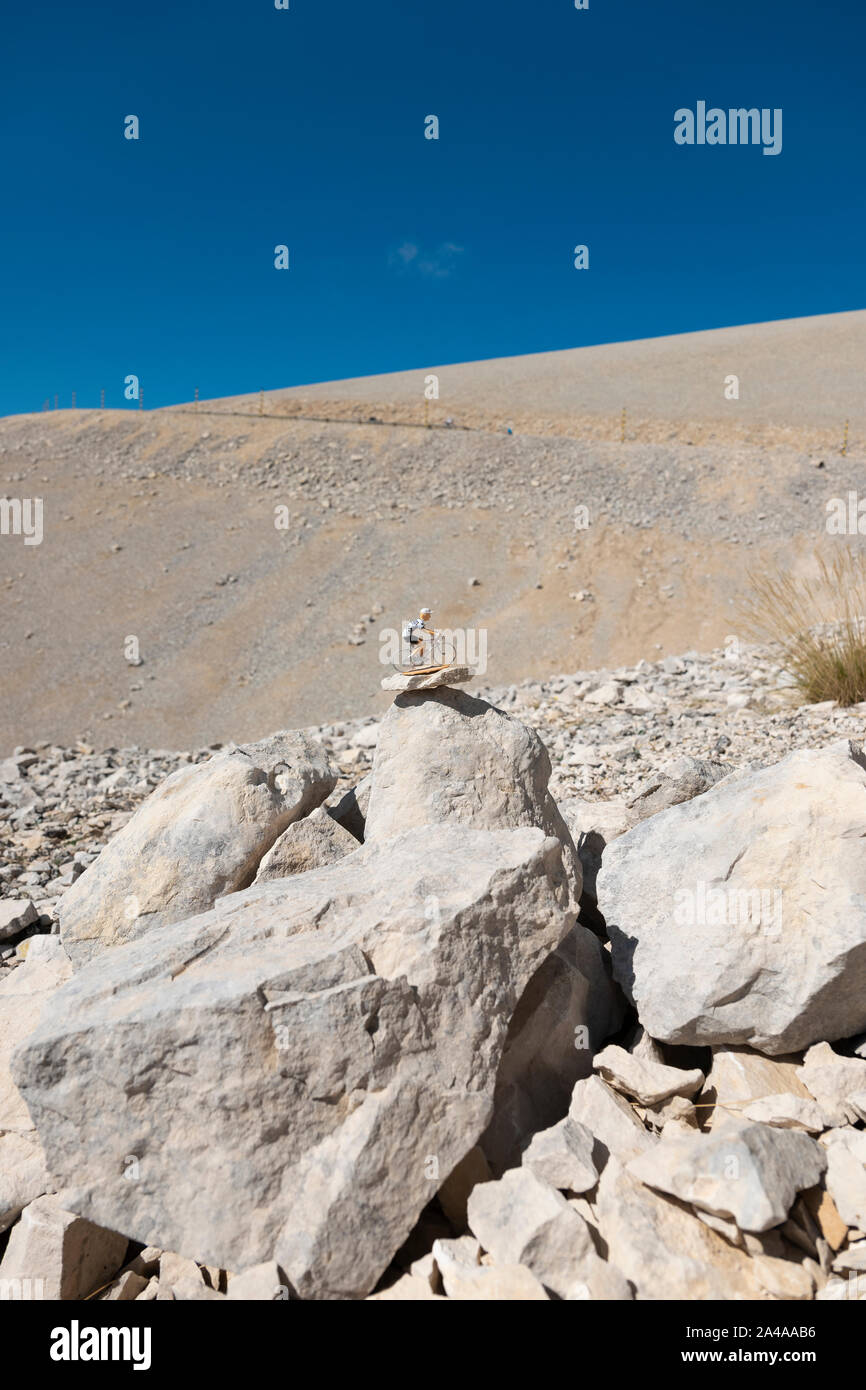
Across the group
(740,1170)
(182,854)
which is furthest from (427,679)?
(740,1170)

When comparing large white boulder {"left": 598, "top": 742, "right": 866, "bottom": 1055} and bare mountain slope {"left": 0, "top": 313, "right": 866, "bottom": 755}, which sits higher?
bare mountain slope {"left": 0, "top": 313, "right": 866, "bottom": 755}

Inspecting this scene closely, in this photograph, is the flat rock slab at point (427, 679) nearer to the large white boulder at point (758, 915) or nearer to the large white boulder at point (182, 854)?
the large white boulder at point (182, 854)

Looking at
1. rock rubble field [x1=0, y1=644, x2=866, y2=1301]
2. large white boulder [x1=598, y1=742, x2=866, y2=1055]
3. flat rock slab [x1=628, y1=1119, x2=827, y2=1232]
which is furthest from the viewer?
large white boulder [x1=598, y1=742, x2=866, y2=1055]

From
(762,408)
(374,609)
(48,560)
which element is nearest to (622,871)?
(374,609)

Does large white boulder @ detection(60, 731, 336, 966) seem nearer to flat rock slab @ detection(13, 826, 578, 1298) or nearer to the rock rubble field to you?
the rock rubble field

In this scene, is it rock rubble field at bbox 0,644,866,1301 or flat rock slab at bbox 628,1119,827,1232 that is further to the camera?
rock rubble field at bbox 0,644,866,1301

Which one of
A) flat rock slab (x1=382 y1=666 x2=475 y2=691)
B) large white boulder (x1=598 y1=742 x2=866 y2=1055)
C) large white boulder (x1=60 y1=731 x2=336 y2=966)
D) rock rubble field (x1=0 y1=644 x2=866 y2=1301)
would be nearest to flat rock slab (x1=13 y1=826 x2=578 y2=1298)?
rock rubble field (x1=0 y1=644 x2=866 y2=1301)

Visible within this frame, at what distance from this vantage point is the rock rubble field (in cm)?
238

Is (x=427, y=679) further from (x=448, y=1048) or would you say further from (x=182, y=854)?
(x=448, y=1048)

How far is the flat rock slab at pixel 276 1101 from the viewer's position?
2.43 meters

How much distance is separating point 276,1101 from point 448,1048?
1.80 ft

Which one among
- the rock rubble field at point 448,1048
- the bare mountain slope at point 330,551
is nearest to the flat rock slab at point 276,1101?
the rock rubble field at point 448,1048

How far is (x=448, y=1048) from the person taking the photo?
8.59ft

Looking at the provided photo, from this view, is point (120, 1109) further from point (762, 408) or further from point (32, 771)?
point (762, 408)
